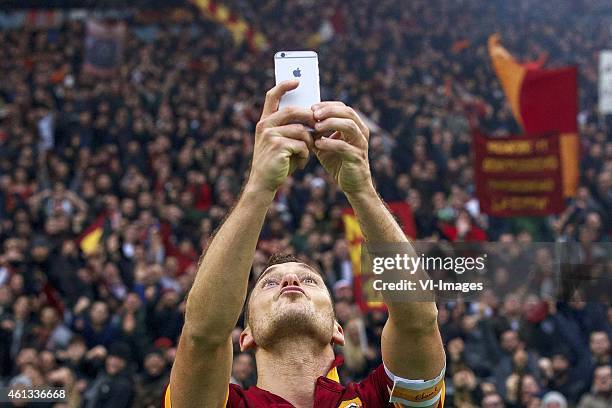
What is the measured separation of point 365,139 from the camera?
2.60 metres

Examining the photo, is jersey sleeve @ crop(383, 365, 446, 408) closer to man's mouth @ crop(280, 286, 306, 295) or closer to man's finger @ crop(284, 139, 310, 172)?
man's mouth @ crop(280, 286, 306, 295)

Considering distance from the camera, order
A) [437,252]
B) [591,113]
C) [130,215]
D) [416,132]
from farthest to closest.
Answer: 1. [591,113]
2. [416,132]
3. [130,215]
4. [437,252]

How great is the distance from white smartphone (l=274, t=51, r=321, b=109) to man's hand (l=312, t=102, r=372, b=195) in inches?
2.5

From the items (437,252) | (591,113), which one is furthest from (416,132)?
(437,252)

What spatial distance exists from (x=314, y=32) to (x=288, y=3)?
1.95 meters

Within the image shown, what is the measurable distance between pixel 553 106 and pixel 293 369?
7476 mm

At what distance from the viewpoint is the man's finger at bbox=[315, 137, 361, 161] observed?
2.51 meters

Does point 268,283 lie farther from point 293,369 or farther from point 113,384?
point 113,384

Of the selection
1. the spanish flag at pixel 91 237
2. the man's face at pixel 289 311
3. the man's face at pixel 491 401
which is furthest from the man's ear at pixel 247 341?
the spanish flag at pixel 91 237

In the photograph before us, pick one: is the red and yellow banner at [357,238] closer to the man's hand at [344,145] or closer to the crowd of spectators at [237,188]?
the crowd of spectators at [237,188]

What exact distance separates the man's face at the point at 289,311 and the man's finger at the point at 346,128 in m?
0.65

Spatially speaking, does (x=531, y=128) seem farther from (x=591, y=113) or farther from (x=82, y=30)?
(x=82, y=30)

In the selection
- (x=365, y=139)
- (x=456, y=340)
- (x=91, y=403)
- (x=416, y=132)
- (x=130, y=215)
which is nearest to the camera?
(x=365, y=139)

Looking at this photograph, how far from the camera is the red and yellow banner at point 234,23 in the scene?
18.5 m
